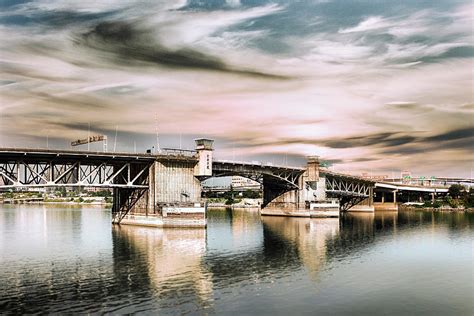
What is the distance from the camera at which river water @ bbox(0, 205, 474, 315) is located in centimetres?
4722

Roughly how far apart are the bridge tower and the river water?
19118 mm

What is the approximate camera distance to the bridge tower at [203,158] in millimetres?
120562

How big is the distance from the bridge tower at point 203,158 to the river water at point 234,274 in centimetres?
1912

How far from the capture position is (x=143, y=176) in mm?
120188

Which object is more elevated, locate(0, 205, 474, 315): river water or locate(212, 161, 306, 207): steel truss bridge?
locate(212, 161, 306, 207): steel truss bridge

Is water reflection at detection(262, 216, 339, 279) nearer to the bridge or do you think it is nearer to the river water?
the river water

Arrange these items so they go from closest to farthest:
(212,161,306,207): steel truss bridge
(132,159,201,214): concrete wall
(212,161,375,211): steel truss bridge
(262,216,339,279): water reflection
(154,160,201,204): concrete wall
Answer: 1. (262,216,339,279): water reflection
2. (132,159,201,214): concrete wall
3. (154,160,201,204): concrete wall
4. (212,161,306,207): steel truss bridge
5. (212,161,375,211): steel truss bridge

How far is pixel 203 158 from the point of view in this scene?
12094 centimetres

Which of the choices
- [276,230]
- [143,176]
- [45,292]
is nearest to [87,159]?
Answer: [143,176]

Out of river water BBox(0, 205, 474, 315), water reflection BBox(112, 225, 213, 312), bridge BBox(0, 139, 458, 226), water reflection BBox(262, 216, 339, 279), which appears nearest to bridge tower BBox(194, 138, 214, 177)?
bridge BBox(0, 139, 458, 226)

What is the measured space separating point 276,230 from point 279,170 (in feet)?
140

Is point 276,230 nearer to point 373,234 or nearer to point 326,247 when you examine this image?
point 373,234

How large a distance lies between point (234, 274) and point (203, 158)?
61175 mm

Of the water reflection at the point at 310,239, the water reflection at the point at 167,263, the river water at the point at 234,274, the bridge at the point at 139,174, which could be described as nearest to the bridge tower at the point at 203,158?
the bridge at the point at 139,174
